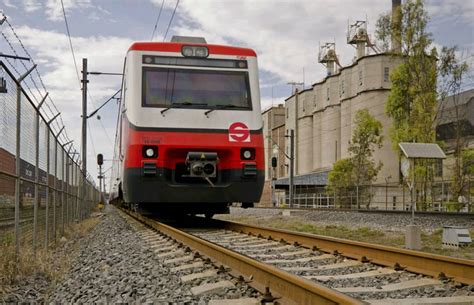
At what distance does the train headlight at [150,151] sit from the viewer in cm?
1140

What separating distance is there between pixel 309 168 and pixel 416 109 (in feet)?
140

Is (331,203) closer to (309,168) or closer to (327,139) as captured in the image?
(327,139)

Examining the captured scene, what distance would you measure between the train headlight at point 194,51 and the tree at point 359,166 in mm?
29686

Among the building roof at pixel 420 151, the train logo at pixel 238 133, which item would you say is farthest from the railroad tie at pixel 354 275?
the building roof at pixel 420 151

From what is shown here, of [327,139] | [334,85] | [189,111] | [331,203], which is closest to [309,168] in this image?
[327,139]

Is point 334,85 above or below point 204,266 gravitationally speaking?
above

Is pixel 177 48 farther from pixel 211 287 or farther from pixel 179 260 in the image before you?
pixel 211 287

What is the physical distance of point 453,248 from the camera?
11.0 meters

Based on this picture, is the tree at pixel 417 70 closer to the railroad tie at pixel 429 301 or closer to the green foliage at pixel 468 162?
the green foliage at pixel 468 162

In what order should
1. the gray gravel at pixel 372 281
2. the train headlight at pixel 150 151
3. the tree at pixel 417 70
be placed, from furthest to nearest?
the tree at pixel 417 70, the train headlight at pixel 150 151, the gray gravel at pixel 372 281

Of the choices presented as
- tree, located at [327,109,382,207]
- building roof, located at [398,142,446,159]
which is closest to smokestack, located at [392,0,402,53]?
tree, located at [327,109,382,207]

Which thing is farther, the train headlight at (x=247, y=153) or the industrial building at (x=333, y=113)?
the industrial building at (x=333, y=113)

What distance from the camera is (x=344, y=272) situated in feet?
21.0

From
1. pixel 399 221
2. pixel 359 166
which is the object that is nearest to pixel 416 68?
pixel 399 221
